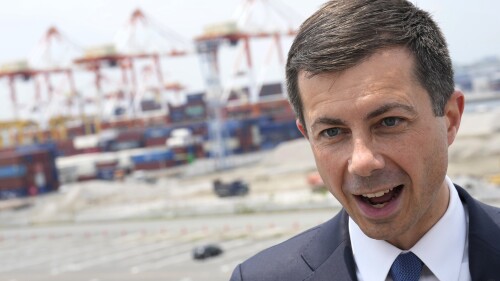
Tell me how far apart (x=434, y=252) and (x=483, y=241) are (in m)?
0.12

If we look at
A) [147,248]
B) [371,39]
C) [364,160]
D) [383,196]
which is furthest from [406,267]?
[147,248]

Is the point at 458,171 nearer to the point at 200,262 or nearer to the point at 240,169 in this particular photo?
the point at 200,262

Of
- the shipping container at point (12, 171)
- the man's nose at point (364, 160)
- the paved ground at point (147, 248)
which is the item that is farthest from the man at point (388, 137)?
the shipping container at point (12, 171)

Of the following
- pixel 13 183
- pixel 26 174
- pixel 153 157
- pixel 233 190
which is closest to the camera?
pixel 233 190

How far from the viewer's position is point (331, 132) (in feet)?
5.16

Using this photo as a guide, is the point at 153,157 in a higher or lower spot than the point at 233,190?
lower

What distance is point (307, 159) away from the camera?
51.1 m

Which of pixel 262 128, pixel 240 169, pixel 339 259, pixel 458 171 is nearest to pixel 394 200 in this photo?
pixel 339 259

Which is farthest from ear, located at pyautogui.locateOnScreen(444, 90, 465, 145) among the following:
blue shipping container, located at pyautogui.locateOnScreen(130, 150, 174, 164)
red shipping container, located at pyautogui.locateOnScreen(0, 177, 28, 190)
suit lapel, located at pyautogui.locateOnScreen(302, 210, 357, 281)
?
blue shipping container, located at pyautogui.locateOnScreen(130, 150, 174, 164)

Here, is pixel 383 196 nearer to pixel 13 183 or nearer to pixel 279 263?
pixel 279 263

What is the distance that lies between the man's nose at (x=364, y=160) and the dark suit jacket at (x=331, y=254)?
0.84 feet

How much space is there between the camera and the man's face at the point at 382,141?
1.50 m

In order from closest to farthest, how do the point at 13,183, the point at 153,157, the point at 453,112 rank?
the point at 453,112 → the point at 13,183 → the point at 153,157

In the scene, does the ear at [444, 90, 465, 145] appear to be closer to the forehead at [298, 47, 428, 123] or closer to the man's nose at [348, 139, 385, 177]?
the forehead at [298, 47, 428, 123]
